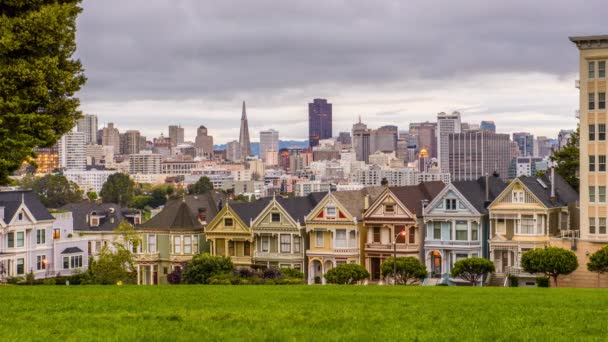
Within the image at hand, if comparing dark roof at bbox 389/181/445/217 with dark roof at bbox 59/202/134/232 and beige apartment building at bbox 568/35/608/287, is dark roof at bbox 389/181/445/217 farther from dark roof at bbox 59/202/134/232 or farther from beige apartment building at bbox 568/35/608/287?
dark roof at bbox 59/202/134/232

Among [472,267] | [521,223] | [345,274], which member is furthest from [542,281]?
[345,274]

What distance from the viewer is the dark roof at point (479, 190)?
6425 centimetres

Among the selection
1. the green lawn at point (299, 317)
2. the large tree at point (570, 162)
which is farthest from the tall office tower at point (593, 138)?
the green lawn at point (299, 317)

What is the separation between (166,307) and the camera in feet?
84.5

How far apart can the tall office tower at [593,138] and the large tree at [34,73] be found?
119 feet

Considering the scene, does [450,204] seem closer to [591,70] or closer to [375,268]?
[375,268]

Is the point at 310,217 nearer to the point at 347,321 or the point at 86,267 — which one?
the point at 86,267

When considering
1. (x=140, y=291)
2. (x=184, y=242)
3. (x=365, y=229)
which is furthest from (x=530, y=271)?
(x=140, y=291)

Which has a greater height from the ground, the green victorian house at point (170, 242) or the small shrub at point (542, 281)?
the green victorian house at point (170, 242)

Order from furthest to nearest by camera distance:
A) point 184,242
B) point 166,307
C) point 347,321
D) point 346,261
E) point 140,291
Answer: point 184,242 < point 346,261 < point 140,291 < point 166,307 < point 347,321

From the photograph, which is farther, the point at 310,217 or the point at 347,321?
the point at 310,217

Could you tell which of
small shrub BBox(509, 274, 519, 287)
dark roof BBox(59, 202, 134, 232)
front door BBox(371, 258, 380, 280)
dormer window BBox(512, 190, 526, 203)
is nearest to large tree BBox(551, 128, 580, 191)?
dormer window BBox(512, 190, 526, 203)

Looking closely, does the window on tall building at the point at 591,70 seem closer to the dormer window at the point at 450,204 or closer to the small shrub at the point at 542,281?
the dormer window at the point at 450,204

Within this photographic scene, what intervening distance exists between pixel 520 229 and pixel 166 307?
132 ft
